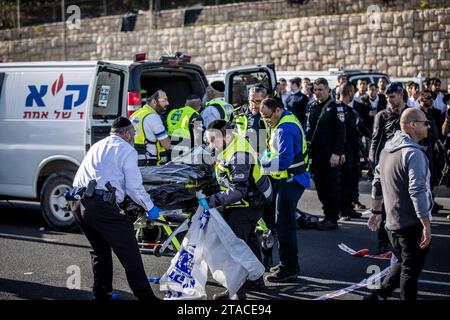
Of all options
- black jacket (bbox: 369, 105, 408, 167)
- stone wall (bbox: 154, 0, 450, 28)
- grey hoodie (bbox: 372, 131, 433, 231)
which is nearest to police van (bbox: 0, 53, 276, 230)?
black jacket (bbox: 369, 105, 408, 167)

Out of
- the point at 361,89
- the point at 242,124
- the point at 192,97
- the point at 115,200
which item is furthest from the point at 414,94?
the point at 115,200

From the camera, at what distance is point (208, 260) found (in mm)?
7062

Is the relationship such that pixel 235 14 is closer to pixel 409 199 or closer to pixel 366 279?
pixel 366 279

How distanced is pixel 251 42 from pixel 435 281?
699 inches

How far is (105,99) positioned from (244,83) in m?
3.37

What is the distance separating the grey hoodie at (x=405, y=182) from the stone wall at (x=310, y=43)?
1541 centimetres

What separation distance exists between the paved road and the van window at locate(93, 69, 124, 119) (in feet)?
5.70

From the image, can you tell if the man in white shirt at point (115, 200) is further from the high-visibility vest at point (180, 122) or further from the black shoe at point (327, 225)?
the black shoe at point (327, 225)

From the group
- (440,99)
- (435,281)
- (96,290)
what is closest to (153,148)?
(96,290)

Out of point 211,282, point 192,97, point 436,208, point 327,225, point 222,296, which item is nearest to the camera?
point 222,296

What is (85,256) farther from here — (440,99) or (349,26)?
(349,26)

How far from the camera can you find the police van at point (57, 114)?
1009 cm

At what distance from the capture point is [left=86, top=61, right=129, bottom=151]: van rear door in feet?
32.9

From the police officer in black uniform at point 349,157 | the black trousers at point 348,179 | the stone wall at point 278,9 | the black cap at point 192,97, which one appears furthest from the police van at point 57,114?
the stone wall at point 278,9
